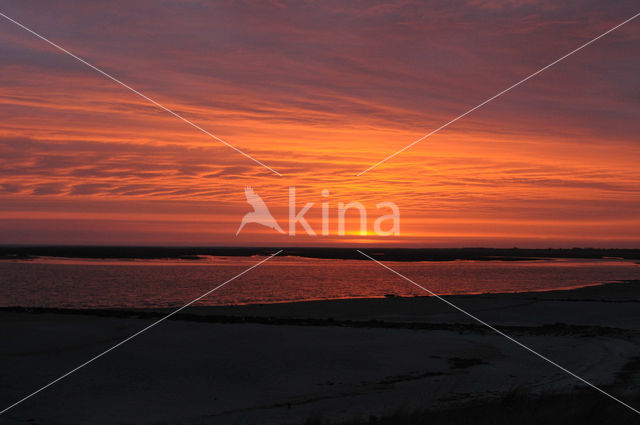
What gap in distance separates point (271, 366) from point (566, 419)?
852 centimetres

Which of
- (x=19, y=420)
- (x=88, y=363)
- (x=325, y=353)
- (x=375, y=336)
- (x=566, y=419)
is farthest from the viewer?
(x=375, y=336)

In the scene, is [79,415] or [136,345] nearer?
[79,415]

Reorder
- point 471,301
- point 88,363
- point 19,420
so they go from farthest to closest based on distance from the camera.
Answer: point 471,301, point 88,363, point 19,420

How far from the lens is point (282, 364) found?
1678cm

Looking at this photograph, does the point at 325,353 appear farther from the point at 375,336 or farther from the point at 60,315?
the point at 60,315

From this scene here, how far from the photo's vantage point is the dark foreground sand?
1243cm

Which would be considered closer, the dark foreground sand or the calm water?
the dark foreground sand

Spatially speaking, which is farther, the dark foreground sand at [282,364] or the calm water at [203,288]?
the calm water at [203,288]

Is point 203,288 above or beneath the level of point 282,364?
above

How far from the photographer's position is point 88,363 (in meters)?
16.1

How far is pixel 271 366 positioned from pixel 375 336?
6111 mm

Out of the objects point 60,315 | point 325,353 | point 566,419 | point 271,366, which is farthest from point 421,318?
point 566,419

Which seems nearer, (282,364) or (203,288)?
(282,364)

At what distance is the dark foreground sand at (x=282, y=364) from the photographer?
40.8 ft
